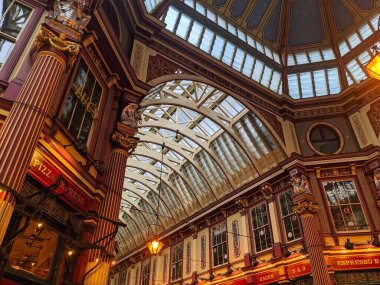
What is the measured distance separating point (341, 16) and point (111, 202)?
18.1m

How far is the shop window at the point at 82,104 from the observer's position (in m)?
8.32

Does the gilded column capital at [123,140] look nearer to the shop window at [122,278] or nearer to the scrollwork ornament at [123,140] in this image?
the scrollwork ornament at [123,140]

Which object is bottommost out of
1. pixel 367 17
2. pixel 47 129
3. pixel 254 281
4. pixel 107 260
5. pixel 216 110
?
pixel 107 260

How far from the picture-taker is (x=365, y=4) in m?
18.2

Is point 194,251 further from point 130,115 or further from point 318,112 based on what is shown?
point 130,115

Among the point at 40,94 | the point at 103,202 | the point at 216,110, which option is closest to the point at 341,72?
the point at 216,110

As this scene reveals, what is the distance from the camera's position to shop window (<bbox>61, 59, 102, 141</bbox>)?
832cm

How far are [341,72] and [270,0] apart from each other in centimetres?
624

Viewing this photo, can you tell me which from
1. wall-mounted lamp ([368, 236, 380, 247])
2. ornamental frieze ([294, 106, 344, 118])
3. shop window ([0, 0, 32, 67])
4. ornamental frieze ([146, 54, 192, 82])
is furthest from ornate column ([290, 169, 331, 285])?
shop window ([0, 0, 32, 67])

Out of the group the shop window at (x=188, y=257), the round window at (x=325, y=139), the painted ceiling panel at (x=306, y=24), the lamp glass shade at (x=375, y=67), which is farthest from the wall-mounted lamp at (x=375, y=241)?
the painted ceiling panel at (x=306, y=24)

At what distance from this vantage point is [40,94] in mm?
6484

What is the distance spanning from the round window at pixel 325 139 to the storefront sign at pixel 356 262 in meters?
5.65

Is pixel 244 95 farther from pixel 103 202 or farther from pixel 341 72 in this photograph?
pixel 103 202

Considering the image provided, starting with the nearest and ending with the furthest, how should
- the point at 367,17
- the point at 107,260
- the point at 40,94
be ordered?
the point at 40,94, the point at 107,260, the point at 367,17
